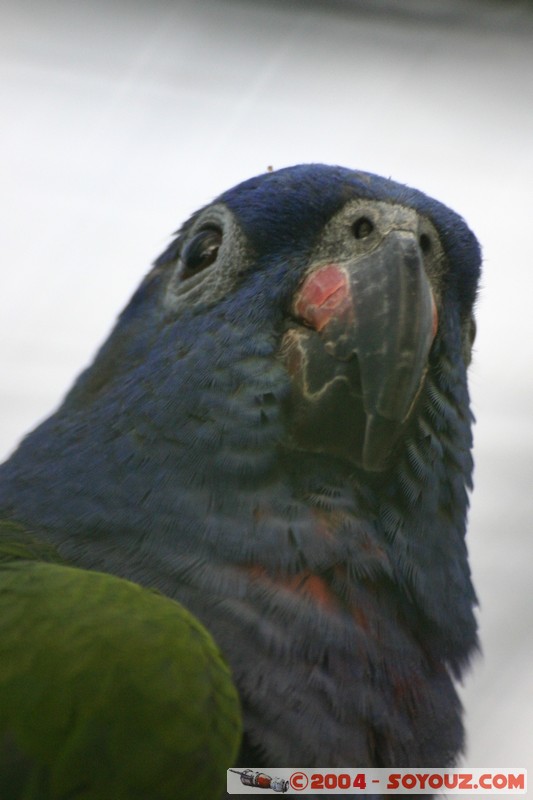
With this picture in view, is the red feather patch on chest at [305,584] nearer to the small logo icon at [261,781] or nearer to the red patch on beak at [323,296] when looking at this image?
the small logo icon at [261,781]

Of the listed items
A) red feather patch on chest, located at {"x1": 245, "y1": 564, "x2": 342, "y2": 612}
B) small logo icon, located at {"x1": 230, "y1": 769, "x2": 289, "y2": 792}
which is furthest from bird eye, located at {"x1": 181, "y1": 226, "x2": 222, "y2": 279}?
small logo icon, located at {"x1": 230, "y1": 769, "x2": 289, "y2": 792}

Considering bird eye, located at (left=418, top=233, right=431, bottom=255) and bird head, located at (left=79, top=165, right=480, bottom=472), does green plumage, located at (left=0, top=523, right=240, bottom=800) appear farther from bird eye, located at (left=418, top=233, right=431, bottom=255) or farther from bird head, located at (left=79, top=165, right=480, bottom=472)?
bird eye, located at (left=418, top=233, right=431, bottom=255)

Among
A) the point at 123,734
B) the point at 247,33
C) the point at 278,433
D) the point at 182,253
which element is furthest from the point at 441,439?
the point at 247,33

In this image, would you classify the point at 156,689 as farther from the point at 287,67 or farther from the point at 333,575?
the point at 287,67

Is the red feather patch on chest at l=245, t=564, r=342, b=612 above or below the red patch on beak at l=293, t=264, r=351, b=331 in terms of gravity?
below

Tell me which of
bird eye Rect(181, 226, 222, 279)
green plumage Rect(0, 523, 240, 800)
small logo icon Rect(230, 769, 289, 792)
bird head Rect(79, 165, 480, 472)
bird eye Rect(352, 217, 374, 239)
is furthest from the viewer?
bird eye Rect(181, 226, 222, 279)

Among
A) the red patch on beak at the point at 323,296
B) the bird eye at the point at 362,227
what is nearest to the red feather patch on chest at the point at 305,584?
the red patch on beak at the point at 323,296

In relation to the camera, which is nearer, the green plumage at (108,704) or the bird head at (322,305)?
the green plumage at (108,704)
